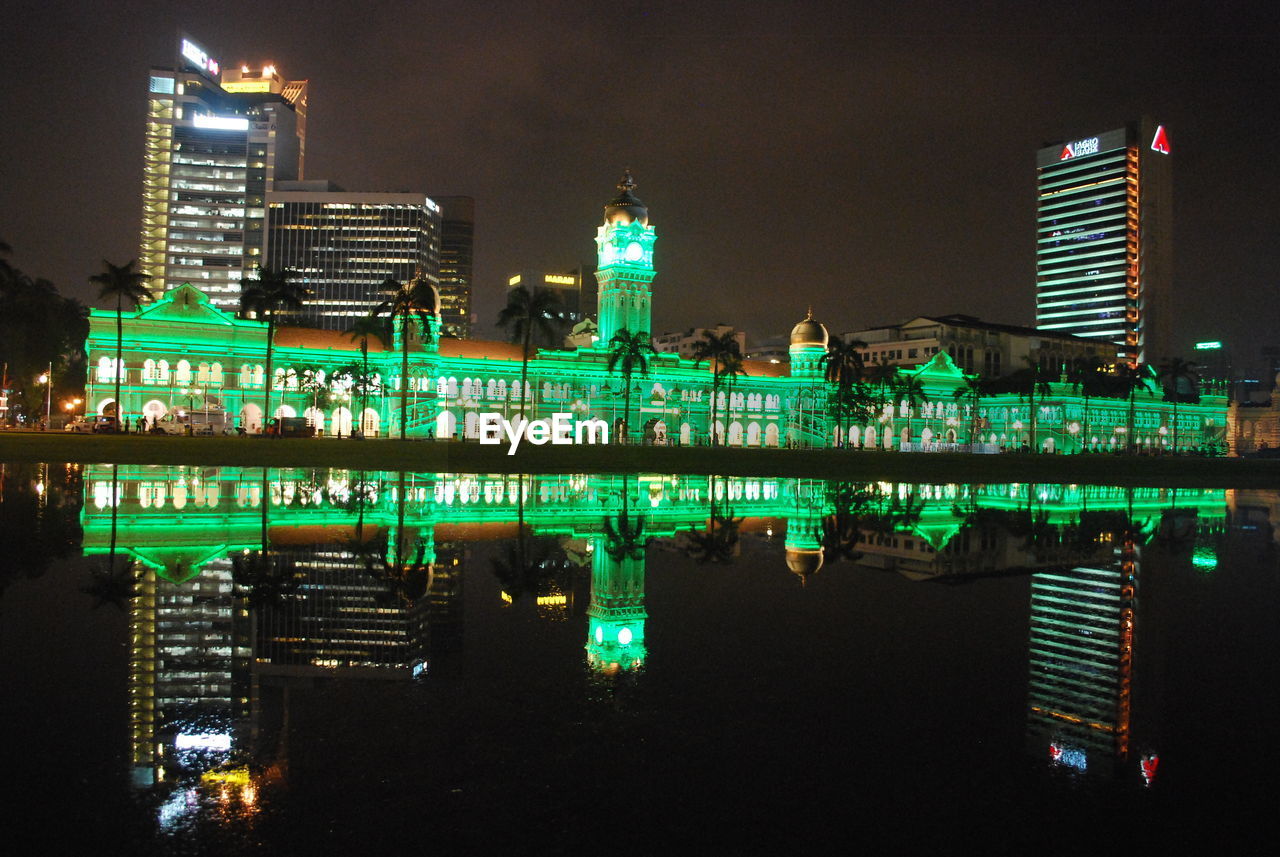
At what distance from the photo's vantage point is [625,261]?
91.5 metres

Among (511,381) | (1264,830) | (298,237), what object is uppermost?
(298,237)

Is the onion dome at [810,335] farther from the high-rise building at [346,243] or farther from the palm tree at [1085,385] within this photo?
the high-rise building at [346,243]

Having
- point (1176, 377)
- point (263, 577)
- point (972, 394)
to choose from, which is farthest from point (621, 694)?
point (1176, 377)

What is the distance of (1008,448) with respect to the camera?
119625 mm

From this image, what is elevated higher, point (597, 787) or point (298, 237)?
point (298, 237)

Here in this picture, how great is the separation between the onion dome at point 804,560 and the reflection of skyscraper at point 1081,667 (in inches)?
148

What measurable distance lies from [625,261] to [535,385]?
14286mm

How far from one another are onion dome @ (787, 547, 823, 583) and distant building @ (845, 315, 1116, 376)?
427 ft

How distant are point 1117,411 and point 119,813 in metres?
140

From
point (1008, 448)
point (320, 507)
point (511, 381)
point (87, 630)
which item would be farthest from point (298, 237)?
point (87, 630)

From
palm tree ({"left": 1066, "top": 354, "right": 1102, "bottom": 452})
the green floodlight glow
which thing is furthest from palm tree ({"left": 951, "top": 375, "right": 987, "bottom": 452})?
the green floodlight glow

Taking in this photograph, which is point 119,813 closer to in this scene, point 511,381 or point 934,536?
point 934,536

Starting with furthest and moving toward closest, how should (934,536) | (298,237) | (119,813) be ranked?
(298,237), (934,536), (119,813)

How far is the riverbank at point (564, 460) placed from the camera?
49.1 metres
